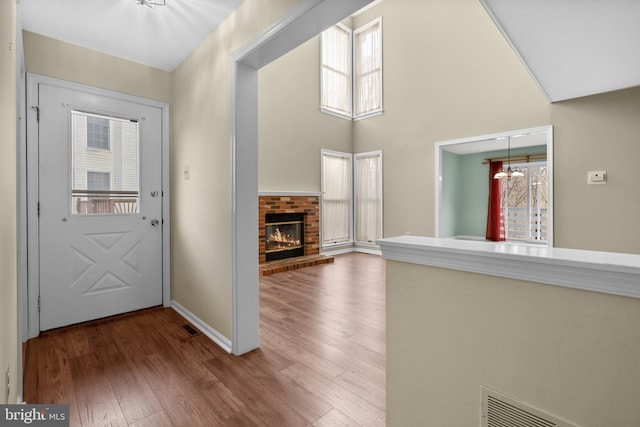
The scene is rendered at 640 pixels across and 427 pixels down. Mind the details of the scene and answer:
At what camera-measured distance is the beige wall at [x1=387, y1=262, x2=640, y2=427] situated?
76 cm

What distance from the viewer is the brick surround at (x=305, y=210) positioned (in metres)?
5.06

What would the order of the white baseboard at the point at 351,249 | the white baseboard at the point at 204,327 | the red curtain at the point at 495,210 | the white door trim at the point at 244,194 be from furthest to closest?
the red curtain at the point at 495,210
the white baseboard at the point at 351,249
the white baseboard at the point at 204,327
the white door trim at the point at 244,194

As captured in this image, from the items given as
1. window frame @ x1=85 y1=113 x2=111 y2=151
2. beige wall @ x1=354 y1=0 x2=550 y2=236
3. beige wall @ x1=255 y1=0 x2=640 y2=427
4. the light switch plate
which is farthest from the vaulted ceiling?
beige wall @ x1=354 y1=0 x2=550 y2=236

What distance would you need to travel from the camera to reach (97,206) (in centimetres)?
276

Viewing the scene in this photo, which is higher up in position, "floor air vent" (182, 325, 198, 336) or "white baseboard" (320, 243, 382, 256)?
"white baseboard" (320, 243, 382, 256)

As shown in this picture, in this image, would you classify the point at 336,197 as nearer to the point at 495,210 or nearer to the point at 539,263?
the point at 495,210

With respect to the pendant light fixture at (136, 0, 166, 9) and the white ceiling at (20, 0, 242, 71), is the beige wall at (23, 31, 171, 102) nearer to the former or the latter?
the white ceiling at (20, 0, 242, 71)

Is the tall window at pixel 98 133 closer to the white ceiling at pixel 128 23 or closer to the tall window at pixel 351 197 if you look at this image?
the white ceiling at pixel 128 23

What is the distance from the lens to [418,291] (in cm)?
113

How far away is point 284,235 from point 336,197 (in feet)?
5.23

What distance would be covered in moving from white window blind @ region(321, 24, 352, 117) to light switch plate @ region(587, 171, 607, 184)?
4.40m

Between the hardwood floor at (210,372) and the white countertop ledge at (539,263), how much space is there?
3.27 feet

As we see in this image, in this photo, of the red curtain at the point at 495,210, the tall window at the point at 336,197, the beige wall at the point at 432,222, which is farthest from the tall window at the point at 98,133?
the red curtain at the point at 495,210

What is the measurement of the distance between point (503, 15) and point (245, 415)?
311 cm
